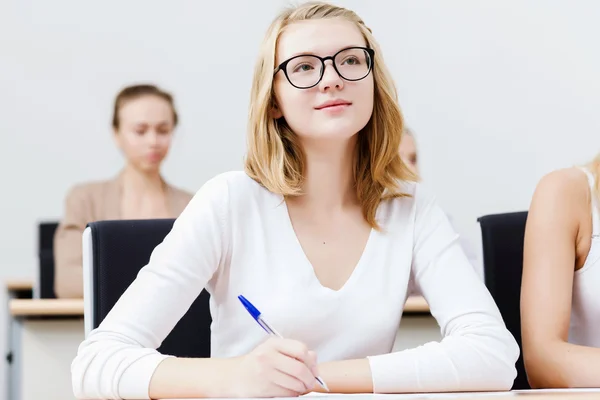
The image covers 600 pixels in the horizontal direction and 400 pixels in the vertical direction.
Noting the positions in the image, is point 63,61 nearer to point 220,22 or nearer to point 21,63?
point 21,63

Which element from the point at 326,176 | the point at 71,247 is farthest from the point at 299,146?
the point at 71,247

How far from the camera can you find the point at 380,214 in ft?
4.76

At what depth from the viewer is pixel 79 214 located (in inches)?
145

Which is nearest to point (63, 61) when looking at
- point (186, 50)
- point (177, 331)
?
point (186, 50)

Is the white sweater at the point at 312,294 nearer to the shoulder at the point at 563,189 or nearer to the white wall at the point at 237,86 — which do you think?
the shoulder at the point at 563,189

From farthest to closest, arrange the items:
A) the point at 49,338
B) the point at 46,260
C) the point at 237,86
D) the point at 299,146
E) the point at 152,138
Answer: the point at 237,86
the point at 152,138
the point at 46,260
the point at 49,338
the point at 299,146

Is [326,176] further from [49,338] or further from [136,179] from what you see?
[136,179]

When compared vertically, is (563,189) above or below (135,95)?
below

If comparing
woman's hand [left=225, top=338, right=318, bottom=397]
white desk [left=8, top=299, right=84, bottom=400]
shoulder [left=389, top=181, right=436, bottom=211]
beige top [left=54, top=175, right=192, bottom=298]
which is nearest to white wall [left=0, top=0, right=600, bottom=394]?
beige top [left=54, top=175, right=192, bottom=298]

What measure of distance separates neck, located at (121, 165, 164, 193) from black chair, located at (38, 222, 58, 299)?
0.44 m

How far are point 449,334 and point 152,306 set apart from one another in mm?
448

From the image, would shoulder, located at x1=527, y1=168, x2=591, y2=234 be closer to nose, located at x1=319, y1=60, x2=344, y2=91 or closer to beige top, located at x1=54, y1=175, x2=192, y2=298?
nose, located at x1=319, y1=60, x2=344, y2=91

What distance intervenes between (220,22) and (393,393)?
381cm

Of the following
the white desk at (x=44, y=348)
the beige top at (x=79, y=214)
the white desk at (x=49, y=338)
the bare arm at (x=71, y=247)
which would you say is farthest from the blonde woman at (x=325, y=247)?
the beige top at (x=79, y=214)
